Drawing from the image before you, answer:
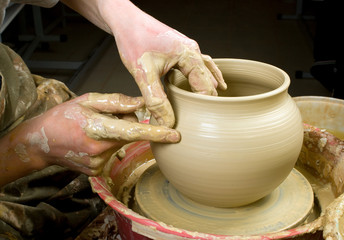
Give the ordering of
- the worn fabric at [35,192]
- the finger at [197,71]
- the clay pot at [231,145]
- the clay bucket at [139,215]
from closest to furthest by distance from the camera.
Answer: the clay bucket at [139,215] → the clay pot at [231,145] → the finger at [197,71] → the worn fabric at [35,192]

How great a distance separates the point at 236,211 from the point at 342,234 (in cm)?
33

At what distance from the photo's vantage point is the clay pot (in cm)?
107

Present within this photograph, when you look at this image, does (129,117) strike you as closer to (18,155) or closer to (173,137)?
(173,137)

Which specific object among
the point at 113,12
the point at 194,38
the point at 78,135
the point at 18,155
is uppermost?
the point at 113,12

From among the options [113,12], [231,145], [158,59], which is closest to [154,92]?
[158,59]

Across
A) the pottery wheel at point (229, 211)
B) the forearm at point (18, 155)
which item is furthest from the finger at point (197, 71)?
the forearm at point (18, 155)

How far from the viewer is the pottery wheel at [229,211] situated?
3.80 feet

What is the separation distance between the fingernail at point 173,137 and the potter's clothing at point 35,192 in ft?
1.72

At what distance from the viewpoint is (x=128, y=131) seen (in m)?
1.10

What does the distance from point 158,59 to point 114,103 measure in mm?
173

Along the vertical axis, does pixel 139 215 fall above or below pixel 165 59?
below

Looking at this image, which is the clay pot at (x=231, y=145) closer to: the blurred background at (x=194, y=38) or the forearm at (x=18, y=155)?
the forearm at (x=18, y=155)

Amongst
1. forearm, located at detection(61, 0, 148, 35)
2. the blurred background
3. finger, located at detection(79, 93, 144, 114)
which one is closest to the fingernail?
finger, located at detection(79, 93, 144, 114)

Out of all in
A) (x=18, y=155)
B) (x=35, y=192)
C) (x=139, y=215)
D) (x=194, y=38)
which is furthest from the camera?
(x=194, y=38)
